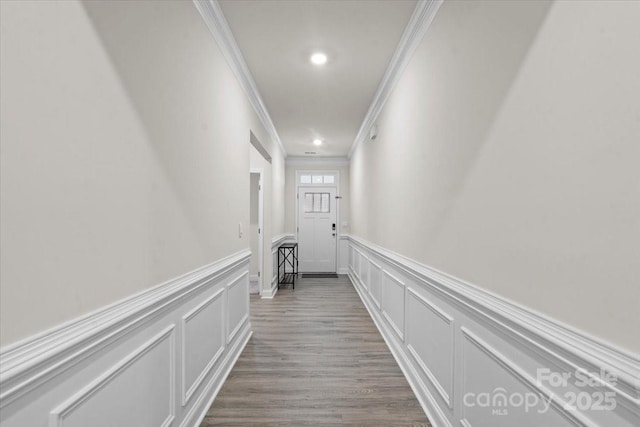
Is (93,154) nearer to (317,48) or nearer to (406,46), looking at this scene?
(317,48)

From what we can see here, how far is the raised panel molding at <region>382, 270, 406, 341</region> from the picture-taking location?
2.74 metres

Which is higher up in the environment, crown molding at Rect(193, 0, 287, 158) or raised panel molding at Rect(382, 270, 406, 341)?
crown molding at Rect(193, 0, 287, 158)

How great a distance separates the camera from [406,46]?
97.7 inches

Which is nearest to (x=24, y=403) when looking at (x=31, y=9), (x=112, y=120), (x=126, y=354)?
(x=126, y=354)

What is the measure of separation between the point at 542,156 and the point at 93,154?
1454 millimetres

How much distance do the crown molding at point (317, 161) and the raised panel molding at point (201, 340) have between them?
498cm

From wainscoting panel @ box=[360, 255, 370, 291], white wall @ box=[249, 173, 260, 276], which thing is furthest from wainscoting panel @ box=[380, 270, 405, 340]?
white wall @ box=[249, 173, 260, 276]

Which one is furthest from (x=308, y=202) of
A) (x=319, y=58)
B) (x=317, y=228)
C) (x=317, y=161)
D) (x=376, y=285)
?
(x=319, y=58)

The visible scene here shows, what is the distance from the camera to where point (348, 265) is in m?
6.99

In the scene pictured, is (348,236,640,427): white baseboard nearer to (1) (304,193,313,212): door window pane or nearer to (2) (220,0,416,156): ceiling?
(2) (220,0,416,156): ceiling

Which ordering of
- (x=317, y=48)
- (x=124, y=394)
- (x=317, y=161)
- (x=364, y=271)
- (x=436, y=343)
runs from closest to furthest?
(x=124, y=394) → (x=436, y=343) → (x=317, y=48) → (x=364, y=271) → (x=317, y=161)

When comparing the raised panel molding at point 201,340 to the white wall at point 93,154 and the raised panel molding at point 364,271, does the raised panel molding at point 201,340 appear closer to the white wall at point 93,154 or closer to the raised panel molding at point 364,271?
the white wall at point 93,154

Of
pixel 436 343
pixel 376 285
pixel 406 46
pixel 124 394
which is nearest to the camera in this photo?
pixel 124 394

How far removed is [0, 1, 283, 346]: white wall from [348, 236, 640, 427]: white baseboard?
1437 mm
